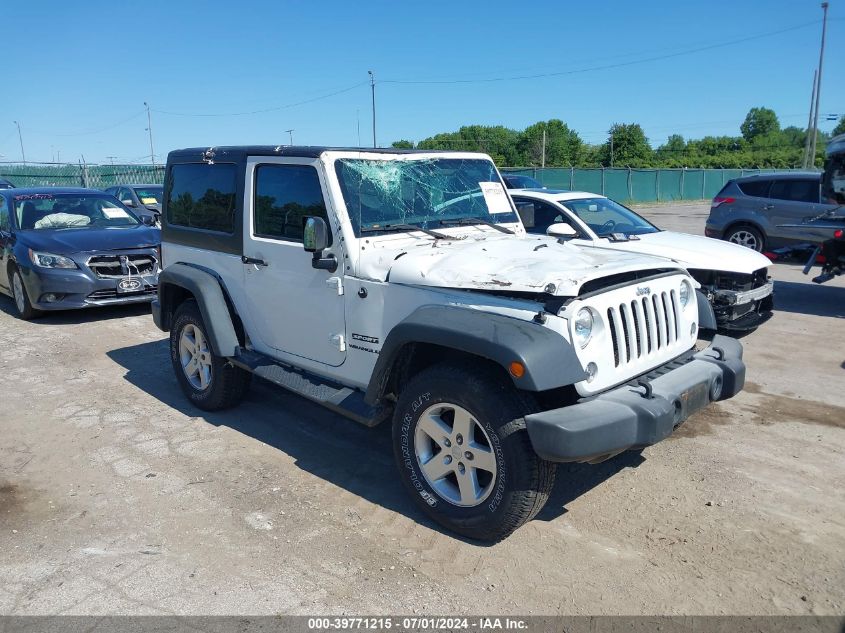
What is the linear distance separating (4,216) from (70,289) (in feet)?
7.21

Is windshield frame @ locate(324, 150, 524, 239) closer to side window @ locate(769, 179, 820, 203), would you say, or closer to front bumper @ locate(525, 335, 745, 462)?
front bumper @ locate(525, 335, 745, 462)

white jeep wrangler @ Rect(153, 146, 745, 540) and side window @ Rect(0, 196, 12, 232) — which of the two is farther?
side window @ Rect(0, 196, 12, 232)

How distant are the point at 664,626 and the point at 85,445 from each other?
13.4ft

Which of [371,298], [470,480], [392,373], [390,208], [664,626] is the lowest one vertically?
[664,626]

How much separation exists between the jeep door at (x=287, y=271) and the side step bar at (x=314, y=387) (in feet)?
0.40

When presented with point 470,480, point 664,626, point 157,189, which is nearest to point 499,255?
point 470,480

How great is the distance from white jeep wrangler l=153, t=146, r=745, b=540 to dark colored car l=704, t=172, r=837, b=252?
914cm

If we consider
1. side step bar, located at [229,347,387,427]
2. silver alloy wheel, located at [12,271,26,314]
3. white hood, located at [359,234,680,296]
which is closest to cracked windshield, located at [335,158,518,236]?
white hood, located at [359,234,680,296]

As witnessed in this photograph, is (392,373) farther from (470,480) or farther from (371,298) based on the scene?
(470,480)

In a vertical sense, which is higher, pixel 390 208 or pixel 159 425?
pixel 390 208

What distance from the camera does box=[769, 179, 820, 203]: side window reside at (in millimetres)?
12250

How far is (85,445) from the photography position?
5.03 meters

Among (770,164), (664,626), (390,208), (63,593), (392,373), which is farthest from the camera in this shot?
(770,164)

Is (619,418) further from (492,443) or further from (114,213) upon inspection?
(114,213)
